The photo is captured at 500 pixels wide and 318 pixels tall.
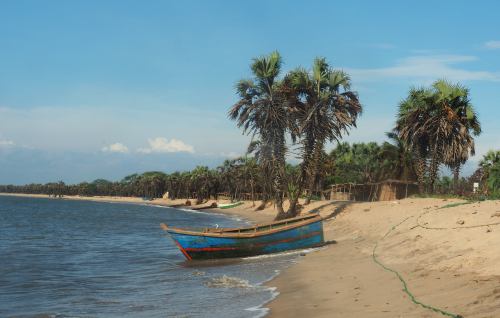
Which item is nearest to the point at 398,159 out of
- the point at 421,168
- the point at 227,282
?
the point at 421,168

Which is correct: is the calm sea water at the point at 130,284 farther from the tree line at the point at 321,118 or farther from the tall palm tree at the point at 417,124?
the tall palm tree at the point at 417,124

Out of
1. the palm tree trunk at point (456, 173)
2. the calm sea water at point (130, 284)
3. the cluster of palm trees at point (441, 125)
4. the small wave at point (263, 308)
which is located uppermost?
the cluster of palm trees at point (441, 125)

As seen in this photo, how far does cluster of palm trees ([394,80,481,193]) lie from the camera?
31.7m

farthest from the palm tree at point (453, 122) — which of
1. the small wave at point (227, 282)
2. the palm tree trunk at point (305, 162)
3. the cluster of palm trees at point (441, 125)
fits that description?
the small wave at point (227, 282)

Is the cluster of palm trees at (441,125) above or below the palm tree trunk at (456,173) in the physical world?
above

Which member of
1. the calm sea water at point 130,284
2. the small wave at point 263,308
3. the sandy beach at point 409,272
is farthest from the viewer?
the calm sea water at point 130,284

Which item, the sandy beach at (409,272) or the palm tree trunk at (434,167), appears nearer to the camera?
the sandy beach at (409,272)

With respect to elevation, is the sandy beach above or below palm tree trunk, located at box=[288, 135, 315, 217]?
below

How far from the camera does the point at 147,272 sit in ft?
63.0

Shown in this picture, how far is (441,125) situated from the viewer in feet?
103

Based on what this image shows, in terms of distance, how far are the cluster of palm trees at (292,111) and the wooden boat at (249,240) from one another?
37.6 feet

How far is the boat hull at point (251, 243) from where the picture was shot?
20703 millimetres

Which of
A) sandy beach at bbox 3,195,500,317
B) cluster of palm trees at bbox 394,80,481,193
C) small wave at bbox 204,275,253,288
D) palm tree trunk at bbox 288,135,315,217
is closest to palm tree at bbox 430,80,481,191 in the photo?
cluster of palm trees at bbox 394,80,481,193

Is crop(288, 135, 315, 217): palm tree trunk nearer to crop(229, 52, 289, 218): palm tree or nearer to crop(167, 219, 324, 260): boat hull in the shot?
crop(229, 52, 289, 218): palm tree
